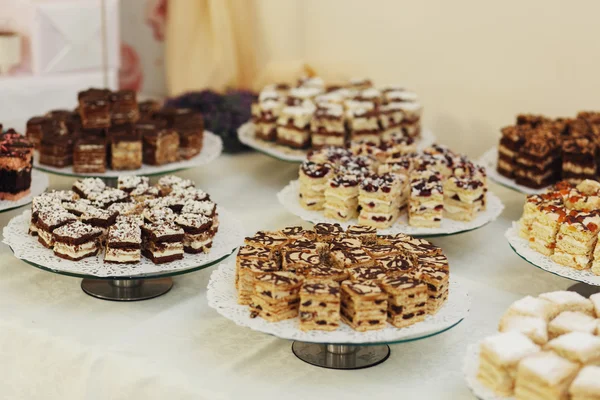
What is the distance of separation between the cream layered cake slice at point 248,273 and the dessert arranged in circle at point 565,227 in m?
0.92

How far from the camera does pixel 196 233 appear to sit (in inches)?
95.6

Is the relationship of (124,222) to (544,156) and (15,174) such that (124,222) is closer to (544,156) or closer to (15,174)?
(15,174)

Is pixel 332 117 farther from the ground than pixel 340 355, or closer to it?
farther from the ground

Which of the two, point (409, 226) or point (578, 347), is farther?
point (409, 226)

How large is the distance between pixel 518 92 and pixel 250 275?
2.69 meters

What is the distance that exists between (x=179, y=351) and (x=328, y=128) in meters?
1.69

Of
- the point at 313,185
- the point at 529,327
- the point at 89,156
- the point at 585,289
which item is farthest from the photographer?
the point at 89,156

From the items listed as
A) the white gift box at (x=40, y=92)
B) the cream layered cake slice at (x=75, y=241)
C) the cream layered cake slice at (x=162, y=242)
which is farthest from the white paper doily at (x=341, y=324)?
the white gift box at (x=40, y=92)

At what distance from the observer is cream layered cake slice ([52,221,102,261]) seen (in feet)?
7.68

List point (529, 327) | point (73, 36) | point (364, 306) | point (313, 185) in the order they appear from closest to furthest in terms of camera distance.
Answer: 1. point (529, 327)
2. point (364, 306)
3. point (313, 185)
4. point (73, 36)

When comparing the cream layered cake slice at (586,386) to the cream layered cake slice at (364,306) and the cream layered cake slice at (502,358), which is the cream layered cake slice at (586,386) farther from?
the cream layered cake slice at (364,306)

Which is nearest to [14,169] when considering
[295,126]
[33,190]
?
[33,190]

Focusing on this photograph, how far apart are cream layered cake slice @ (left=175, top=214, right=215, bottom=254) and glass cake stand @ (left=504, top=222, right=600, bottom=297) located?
984 millimetres

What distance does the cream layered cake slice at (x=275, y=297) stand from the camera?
6.55 ft
